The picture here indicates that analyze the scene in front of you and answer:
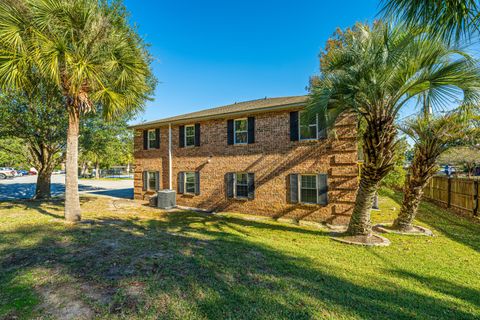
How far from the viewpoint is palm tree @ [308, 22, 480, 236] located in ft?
17.5

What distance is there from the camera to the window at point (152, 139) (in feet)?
47.1

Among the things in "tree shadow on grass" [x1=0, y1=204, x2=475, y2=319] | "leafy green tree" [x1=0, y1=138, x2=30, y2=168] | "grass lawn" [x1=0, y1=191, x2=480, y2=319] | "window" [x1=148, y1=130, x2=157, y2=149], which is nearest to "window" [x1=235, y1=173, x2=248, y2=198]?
"grass lawn" [x1=0, y1=191, x2=480, y2=319]

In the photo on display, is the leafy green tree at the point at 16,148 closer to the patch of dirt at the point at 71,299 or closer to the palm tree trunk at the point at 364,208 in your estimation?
the patch of dirt at the point at 71,299

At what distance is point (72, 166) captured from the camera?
811cm

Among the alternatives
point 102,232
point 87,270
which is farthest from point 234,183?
point 87,270

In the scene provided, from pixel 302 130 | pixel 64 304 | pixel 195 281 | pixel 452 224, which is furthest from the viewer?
pixel 302 130

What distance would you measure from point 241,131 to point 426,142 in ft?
24.2

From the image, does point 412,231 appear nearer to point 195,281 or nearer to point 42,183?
point 195,281

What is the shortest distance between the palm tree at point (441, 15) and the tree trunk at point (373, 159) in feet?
14.3

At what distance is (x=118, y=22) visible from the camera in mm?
8219

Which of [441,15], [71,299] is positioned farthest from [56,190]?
[441,15]

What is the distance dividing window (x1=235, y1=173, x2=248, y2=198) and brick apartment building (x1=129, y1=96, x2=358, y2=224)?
5 centimetres

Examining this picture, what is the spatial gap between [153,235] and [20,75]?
249 inches

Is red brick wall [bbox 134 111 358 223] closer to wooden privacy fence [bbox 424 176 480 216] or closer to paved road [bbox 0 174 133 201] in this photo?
wooden privacy fence [bbox 424 176 480 216]
